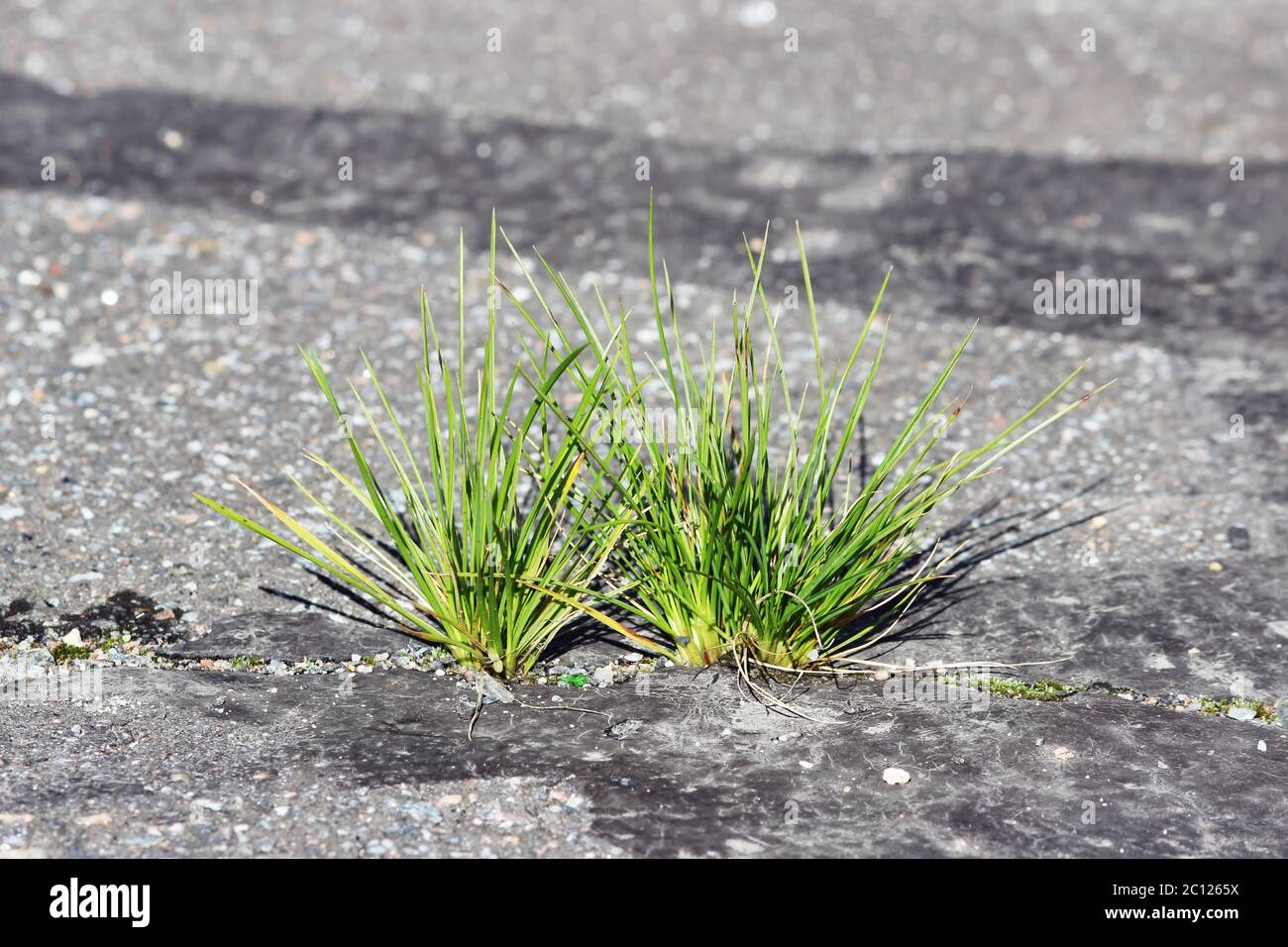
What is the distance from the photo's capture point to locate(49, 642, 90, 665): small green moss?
357 cm

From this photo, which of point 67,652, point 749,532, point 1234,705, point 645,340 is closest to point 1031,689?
point 1234,705

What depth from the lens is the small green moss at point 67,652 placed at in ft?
11.7

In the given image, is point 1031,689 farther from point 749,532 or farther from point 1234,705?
point 749,532

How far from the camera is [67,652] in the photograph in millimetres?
A: 3602

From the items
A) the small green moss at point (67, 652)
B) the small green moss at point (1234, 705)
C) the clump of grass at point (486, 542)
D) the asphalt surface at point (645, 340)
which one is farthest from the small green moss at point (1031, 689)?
the small green moss at point (67, 652)

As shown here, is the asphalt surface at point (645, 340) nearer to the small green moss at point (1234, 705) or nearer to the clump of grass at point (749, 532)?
the small green moss at point (1234, 705)

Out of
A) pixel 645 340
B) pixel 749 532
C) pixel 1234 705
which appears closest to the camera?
pixel 749 532

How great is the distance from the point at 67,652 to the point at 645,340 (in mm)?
2741

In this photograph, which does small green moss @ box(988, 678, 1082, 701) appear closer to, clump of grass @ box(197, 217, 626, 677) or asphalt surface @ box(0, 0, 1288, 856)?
asphalt surface @ box(0, 0, 1288, 856)

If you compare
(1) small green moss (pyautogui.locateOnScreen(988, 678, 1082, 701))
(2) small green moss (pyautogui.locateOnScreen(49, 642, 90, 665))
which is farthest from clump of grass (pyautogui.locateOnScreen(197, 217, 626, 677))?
(1) small green moss (pyautogui.locateOnScreen(988, 678, 1082, 701))

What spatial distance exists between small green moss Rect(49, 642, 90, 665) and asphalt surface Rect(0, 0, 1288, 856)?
0.06 metres

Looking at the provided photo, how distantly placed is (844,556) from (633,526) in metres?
0.60

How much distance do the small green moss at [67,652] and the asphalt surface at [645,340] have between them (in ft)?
0.19

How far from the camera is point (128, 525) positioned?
166 inches
